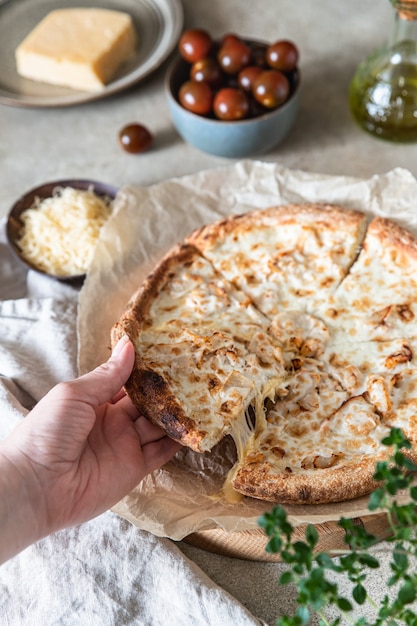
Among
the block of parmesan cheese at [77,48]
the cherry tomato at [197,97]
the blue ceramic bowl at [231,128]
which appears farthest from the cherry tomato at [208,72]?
the block of parmesan cheese at [77,48]

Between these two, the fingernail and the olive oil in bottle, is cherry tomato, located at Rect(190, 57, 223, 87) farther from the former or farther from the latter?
the fingernail

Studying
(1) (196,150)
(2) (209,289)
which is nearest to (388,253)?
(2) (209,289)

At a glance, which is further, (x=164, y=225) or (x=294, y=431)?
(x=164, y=225)

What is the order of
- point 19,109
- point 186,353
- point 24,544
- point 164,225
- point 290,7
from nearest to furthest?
point 24,544 < point 186,353 < point 164,225 < point 19,109 < point 290,7

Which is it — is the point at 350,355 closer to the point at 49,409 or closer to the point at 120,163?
the point at 49,409

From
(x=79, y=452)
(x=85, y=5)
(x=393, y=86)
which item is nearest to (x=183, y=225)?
(x=393, y=86)

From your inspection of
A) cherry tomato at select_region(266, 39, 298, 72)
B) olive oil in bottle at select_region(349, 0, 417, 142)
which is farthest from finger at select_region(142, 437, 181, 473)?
olive oil in bottle at select_region(349, 0, 417, 142)

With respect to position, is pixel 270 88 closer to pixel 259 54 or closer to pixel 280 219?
pixel 259 54

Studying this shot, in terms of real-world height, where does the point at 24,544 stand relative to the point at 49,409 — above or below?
below
